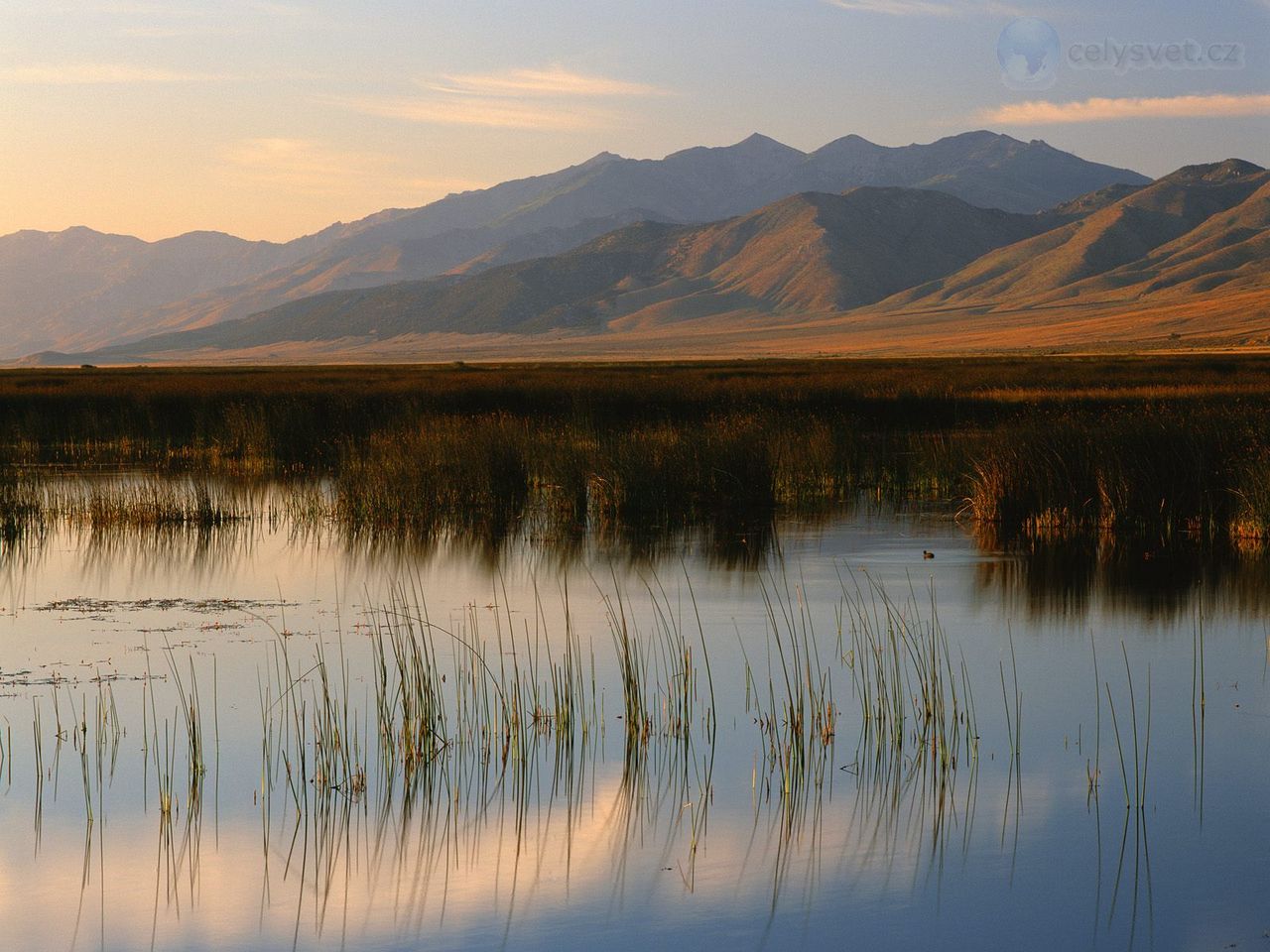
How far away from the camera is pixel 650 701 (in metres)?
10.4

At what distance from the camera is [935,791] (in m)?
8.59

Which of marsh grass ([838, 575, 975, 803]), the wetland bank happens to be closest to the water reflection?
the wetland bank

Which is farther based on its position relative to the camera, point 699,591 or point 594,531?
point 594,531

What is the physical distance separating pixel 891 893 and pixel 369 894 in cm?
238

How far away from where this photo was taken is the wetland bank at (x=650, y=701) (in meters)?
7.07

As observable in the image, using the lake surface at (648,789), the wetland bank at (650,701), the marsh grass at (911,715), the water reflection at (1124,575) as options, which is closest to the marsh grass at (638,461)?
the wetland bank at (650,701)

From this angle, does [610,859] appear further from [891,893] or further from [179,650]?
[179,650]

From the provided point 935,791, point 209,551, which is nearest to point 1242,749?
point 935,791

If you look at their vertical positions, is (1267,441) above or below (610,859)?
above

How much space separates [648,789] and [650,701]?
182 centimetres

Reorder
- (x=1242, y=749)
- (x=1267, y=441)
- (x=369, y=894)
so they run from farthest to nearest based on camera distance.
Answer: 1. (x=1267, y=441)
2. (x=1242, y=749)
3. (x=369, y=894)

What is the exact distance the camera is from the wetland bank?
707 centimetres

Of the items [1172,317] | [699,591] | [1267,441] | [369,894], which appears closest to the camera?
[369,894]

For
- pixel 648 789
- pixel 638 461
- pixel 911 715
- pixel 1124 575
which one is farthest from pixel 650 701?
pixel 638 461
